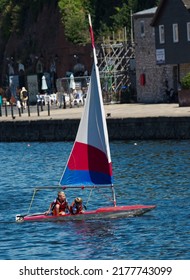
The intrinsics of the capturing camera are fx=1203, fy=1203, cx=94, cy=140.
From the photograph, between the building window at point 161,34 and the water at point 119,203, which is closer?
the water at point 119,203

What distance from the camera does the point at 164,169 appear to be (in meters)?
57.6

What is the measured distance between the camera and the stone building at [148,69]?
299 feet

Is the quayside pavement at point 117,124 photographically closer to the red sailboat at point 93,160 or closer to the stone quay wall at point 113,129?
the stone quay wall at point 113,129

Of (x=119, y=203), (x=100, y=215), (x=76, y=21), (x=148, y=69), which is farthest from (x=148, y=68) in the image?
(x=100, y=215)

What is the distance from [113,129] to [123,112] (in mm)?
5612

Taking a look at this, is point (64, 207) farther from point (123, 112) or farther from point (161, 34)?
point (161, 34)

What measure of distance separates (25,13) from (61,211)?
288 ft

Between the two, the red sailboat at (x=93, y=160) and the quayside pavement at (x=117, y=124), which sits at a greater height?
the red sailboat at (x=93, y=160)

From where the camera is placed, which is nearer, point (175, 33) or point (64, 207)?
point (64, 207)

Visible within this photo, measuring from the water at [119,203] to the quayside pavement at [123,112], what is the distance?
2537 millimetres

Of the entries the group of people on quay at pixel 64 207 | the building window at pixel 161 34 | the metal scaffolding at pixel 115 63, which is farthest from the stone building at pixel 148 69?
the group of people on quay at pixel 64 207

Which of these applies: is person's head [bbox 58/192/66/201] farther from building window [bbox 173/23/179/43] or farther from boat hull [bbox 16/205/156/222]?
building window [bbox 173/23/179/43]

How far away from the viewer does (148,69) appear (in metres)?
93.8

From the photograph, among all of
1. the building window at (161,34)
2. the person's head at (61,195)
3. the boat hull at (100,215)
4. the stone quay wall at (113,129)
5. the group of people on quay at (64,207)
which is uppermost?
the building window at (161,34)
